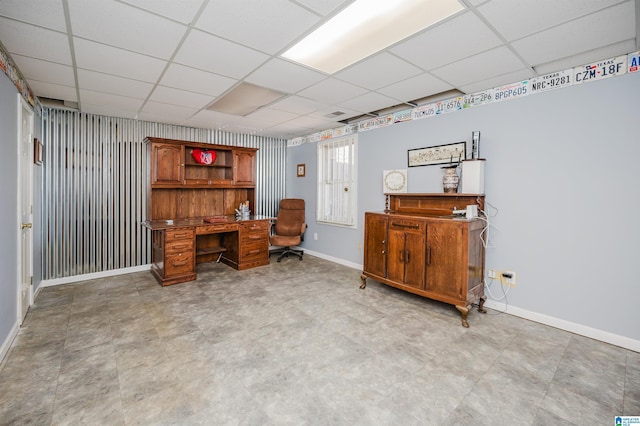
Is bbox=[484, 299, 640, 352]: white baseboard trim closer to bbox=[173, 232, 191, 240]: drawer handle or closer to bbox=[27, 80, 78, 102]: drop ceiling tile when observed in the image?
bbox=[173, 232, 191, 240]: drawer handle

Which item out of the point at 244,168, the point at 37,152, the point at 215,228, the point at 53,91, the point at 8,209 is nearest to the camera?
the point at 8,209

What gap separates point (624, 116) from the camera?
251 cm

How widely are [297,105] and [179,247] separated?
2.65m

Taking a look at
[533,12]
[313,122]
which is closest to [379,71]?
[533,12]

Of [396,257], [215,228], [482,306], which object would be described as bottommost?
[482,306]

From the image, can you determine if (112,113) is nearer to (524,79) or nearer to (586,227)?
(524,79)

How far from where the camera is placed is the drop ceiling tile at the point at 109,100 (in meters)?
3.45

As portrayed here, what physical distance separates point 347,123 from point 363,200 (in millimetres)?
1371

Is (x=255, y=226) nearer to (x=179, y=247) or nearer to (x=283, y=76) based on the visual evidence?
(x=179, y=247)

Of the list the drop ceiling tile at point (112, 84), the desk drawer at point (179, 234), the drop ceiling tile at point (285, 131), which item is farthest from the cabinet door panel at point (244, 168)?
the drop ceiling tile at point (112, 84)

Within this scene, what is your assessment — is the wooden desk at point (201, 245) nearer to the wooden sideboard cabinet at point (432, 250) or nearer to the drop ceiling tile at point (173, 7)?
the wooden sideboard cabinet at point (432, 250)

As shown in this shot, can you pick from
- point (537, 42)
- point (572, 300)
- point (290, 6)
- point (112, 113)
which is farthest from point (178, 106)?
point (572, 300)

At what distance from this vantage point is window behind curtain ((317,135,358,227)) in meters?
5.11

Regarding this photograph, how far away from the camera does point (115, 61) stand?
2609 millimetres
